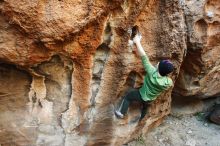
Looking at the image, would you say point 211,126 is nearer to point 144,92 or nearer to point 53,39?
point 144,92

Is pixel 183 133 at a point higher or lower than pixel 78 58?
lower

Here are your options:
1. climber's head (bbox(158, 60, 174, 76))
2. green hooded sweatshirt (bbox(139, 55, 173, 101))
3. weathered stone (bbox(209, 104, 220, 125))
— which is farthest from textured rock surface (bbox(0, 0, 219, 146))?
weathered stone (bbox(209, 104, 220, 125))

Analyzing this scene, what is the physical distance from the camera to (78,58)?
3.64 meters

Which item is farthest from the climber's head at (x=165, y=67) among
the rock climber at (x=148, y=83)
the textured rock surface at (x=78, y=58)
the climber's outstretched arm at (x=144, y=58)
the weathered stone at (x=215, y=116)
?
the weathered stone at (x=215, y=116)

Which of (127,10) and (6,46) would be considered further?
(127,10)

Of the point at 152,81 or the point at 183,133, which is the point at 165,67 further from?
the point at 183,133

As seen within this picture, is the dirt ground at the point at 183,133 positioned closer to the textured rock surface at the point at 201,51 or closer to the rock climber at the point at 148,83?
the textured rock surface at the point at 201,51

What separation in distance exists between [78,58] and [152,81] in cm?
84

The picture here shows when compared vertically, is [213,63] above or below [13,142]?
above

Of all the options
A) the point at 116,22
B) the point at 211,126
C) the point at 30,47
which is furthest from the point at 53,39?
the point at 211,126

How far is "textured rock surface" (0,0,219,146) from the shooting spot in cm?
326

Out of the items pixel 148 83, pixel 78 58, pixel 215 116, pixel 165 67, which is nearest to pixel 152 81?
pixel 148 83

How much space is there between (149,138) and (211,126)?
3.45 feet

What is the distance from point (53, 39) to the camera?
3342 millimetres
